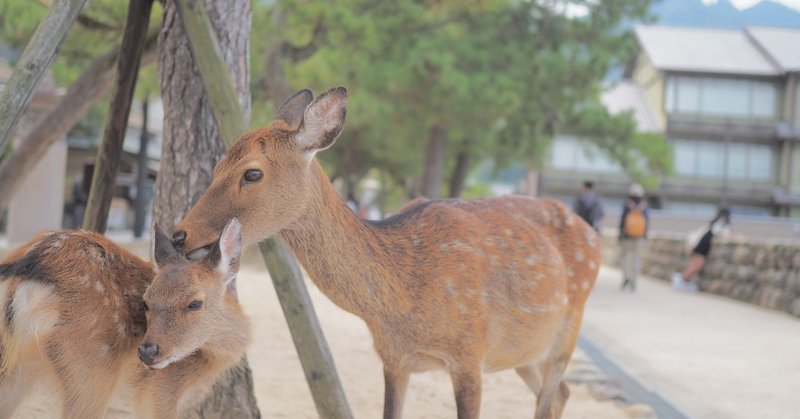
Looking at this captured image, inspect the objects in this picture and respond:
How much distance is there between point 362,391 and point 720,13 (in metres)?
160

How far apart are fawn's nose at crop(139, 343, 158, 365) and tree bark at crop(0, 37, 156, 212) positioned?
306cm

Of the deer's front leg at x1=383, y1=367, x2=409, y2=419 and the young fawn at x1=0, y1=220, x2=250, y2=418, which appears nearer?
the young fawn at x1=0, y1=220, x2=250, y2=418

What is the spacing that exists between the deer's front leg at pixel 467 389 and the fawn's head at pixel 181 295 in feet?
3.41

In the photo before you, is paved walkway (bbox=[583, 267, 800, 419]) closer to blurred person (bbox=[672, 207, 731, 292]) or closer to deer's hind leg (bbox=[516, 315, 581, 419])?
blurred person (bbox=[672, 207, 731, 292])

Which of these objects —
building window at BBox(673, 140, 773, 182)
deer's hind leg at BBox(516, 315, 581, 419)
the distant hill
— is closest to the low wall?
deer's hind leg at BBox(516, 315, 581, 419)

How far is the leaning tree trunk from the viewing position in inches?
179

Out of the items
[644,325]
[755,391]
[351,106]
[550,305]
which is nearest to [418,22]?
[351,106]

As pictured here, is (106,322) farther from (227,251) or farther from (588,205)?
(588,205)

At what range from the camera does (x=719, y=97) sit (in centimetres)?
3631

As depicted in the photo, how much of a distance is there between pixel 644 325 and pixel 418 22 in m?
7.93

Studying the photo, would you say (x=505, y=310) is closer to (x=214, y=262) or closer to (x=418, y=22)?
(x=214, y=262)

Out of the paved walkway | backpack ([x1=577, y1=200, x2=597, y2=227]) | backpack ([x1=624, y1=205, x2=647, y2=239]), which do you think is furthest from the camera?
backpack ([x1=624, y1=205, x2=647, y2=239])

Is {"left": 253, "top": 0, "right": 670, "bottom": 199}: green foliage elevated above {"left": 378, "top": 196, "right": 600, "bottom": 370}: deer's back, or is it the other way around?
{"left": 253, "top": 0, "right": 670, "bottom": 199}: green foliage

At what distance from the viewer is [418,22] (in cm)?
1642
